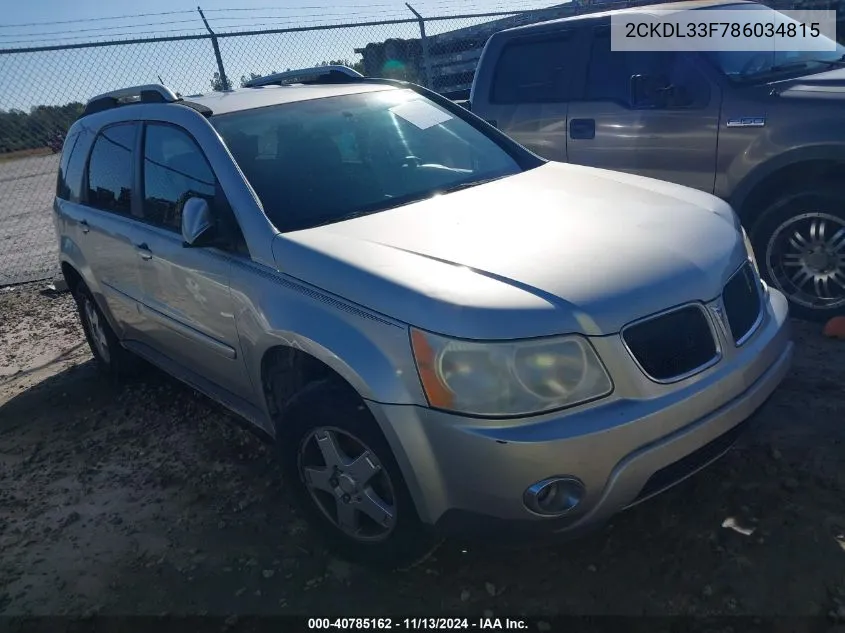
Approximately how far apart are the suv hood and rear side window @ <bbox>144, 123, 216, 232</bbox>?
31.1 inches

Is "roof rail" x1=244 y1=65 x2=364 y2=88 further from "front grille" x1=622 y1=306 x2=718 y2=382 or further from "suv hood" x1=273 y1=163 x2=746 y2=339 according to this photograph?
"front grille" x1=622 y1=306 x2=718 y2=382

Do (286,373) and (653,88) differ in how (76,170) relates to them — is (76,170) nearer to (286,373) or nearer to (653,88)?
(286,373)

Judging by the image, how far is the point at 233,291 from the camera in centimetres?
304

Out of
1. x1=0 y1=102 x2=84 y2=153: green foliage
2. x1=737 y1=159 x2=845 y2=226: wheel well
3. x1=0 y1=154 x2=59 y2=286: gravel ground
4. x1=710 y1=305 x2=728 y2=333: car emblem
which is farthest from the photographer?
x1=0 y1=154 x2=59 y2=286: gravel ground

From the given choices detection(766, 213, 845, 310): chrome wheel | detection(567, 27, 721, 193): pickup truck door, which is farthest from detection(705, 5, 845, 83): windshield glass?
detection(766, 213, 845, 310): chrome wheel

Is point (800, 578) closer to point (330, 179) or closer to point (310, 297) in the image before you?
point (310, 297)

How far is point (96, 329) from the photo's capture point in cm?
512

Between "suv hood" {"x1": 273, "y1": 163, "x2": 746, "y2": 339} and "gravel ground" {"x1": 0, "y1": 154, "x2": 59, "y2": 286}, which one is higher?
"suv hood" {"x1": 273, "y1": 163, "x2": 746, "y2": 339}

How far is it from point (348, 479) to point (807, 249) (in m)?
3.26

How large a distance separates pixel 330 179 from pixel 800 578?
2.44 m

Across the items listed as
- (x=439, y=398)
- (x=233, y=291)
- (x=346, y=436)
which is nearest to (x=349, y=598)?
(x=346, y=436)

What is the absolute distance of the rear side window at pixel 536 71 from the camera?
18.1ft

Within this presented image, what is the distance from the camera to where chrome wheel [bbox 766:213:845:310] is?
14.1 feet

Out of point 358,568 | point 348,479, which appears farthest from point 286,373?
point 358,568
